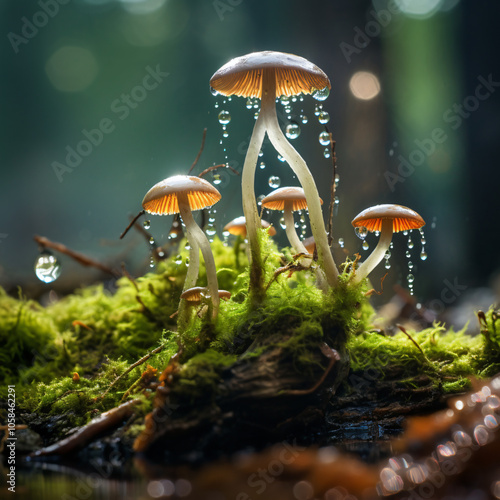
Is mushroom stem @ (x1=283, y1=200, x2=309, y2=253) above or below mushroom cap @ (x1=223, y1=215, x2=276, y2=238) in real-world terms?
below

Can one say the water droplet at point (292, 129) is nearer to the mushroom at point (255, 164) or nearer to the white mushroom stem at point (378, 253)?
the mushroom at point (255, 164)

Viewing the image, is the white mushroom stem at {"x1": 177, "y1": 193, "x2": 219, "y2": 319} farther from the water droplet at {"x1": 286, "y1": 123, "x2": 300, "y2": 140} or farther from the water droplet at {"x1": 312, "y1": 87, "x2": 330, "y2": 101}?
the water droplet at {"x1": 312, "y1": 87, "x2": 330, "y2": 101}

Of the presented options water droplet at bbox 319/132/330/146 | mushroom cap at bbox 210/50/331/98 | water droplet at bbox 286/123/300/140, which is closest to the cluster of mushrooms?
mushroom cap at bbox 210/50/331/98

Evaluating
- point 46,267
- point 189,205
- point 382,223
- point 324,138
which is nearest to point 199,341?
point 189,205

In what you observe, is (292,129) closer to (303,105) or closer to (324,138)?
(324,138)

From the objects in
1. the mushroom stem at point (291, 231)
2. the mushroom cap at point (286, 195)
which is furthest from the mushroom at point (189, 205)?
the mushroom stem at point (291, 231)

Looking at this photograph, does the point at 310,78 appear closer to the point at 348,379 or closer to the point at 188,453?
the point at 348,379
